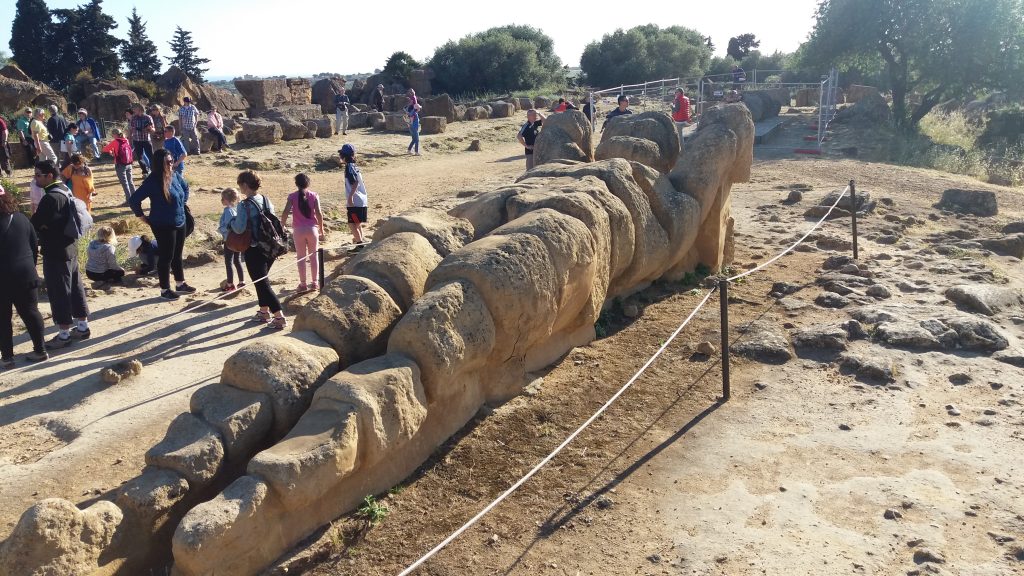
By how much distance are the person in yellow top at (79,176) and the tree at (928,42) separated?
22164 mm

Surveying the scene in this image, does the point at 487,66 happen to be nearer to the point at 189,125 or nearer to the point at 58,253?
the point at 189,125

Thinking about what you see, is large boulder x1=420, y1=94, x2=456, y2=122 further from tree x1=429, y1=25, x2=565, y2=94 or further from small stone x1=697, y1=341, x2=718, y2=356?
small stone x1=697, y1=341, x2=718, y2=356

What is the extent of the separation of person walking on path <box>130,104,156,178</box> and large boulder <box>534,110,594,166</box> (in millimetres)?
8484

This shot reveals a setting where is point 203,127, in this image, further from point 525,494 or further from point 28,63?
point 28,63

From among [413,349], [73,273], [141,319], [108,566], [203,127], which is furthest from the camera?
[203,127]

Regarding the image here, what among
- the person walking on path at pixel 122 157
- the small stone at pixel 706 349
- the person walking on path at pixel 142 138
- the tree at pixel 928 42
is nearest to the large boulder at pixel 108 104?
the person walking on path at pixel 142 138

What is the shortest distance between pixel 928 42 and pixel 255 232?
22.2 m

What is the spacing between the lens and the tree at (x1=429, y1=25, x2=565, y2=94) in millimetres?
40375

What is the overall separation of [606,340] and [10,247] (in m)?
5.54

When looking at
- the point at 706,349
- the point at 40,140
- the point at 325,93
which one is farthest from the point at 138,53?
the point at 706,349

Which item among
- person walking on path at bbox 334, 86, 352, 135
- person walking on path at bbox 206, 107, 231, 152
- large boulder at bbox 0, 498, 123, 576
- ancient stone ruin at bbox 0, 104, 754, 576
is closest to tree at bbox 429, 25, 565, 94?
person walking on path at bbox 334, 86, 352, 135

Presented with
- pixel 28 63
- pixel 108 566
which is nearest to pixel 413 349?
pixel 108 566

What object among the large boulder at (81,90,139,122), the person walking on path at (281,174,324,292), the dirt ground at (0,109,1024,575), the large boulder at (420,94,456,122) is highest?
the large boulder at (81,90,139,122)

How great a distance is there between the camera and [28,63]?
124ft
